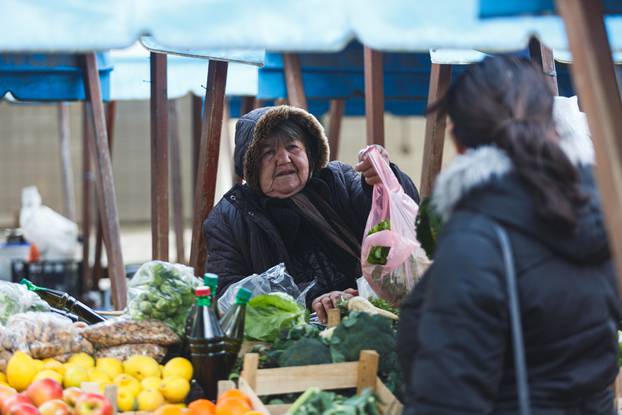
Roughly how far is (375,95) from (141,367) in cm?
218

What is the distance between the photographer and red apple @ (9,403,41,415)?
9.04ft

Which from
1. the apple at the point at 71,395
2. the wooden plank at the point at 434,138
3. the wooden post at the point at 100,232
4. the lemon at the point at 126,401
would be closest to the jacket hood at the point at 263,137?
the wooden plank at the point at 434,138

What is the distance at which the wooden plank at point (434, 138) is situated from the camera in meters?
4.87

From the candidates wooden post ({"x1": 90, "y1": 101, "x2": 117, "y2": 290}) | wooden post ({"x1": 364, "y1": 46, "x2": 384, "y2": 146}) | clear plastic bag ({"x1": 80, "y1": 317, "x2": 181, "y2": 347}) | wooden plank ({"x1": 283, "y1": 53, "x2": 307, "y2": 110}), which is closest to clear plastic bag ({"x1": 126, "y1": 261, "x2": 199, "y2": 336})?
clear plastic bag ({"x1": 80, "y1": 317, "x2": 181, "y2": 347})

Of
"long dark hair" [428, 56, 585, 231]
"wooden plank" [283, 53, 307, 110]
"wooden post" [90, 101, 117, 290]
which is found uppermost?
"wooden plank" [283, 53, 307, 110]

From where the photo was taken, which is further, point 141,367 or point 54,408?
point 141,367

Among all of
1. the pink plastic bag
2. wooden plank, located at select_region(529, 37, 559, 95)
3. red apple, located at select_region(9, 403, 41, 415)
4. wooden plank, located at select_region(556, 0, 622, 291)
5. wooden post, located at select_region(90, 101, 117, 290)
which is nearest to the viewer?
wooden plank, located at select_region(556, 0, 622, 291)

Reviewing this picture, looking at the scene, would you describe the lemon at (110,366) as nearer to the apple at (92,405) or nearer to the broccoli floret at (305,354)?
the apple at (92,405)

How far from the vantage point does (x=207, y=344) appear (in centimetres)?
311

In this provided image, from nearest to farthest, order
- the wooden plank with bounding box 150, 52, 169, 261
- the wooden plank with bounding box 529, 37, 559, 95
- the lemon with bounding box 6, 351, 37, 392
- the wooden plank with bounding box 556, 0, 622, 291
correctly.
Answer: the wooden plank with bounding box 556, 0, 622, 291
the lemon with bounding box 6, 351, 37, 392
the wooden plank with bounding box 529, 37, 559, 95
the wooden plank with bounding box 150, 52, 169, 261

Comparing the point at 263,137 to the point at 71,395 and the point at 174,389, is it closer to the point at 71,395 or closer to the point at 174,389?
the point at 174,389

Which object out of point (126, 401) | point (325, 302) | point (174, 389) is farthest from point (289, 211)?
point (126, 401)

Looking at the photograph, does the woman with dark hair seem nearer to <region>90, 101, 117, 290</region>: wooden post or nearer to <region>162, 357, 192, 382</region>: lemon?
<region>162, 357, 192, 382</region>: lemon

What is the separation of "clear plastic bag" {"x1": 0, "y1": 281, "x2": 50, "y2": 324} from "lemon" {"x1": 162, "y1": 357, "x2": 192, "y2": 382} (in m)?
0.81
